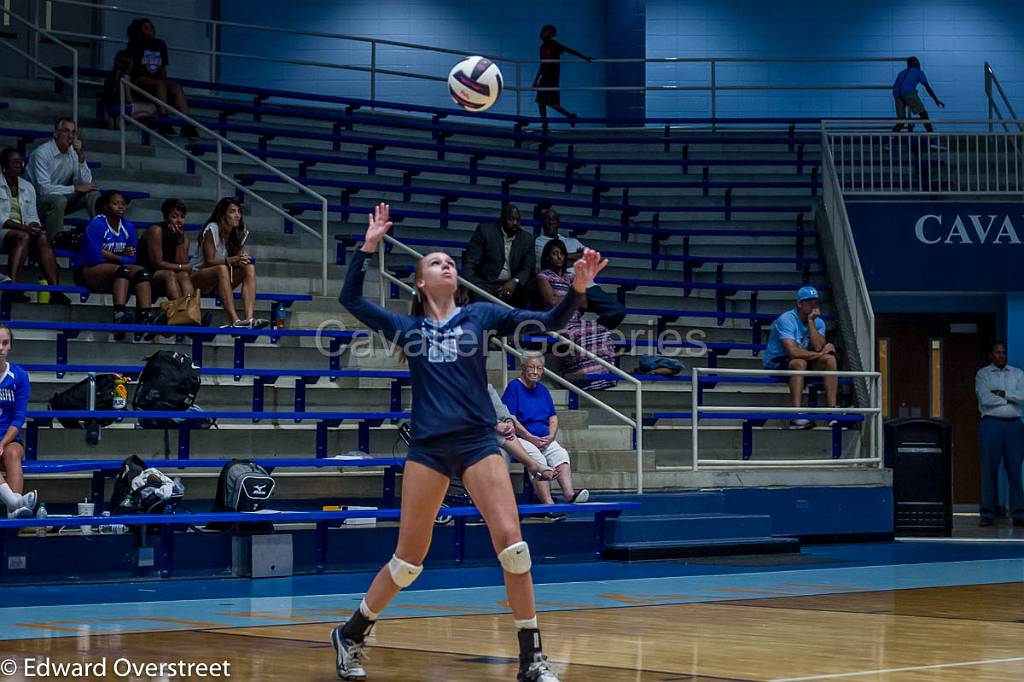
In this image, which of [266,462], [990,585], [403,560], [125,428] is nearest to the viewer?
[403,560]

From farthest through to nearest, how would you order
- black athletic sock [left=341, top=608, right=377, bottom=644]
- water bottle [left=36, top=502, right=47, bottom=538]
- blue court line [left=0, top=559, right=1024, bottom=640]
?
water bottle [left=36, top=502, right=47, bottom=538]
blue court line [left=0, top=559, right=1024, bottom=640]
black athletic sock [left=341, top=608, right=377, bottom=644]

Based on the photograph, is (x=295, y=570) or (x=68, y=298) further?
(x=68, y=298)

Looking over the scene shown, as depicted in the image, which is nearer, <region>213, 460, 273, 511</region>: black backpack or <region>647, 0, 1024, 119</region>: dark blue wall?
<region>213, 460, 273, 511</region>: black backpack

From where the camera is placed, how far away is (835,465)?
1427 cm

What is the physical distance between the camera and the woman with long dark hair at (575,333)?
14281mm

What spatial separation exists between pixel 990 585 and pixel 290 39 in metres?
15.4

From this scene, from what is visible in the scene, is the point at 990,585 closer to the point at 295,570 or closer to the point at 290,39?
the point at 295,570

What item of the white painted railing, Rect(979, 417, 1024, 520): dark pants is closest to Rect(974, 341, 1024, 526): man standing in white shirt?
Rect(979, 417, 1024, 520): dark pants

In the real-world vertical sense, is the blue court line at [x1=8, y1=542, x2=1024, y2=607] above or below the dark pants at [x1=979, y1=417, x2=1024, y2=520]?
below

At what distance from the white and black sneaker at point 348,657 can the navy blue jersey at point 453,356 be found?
875 mm

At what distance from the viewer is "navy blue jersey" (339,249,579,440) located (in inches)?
228

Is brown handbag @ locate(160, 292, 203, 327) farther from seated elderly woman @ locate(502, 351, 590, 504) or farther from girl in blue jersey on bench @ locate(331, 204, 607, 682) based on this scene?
girl in blue jersey on bench @ locate(331, 204, 607, 682)

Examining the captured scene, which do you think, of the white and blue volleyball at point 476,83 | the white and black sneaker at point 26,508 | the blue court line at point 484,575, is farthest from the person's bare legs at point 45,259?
the white and blue volleyball at point 476,83

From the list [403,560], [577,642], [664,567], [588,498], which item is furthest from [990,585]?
[403,560]
